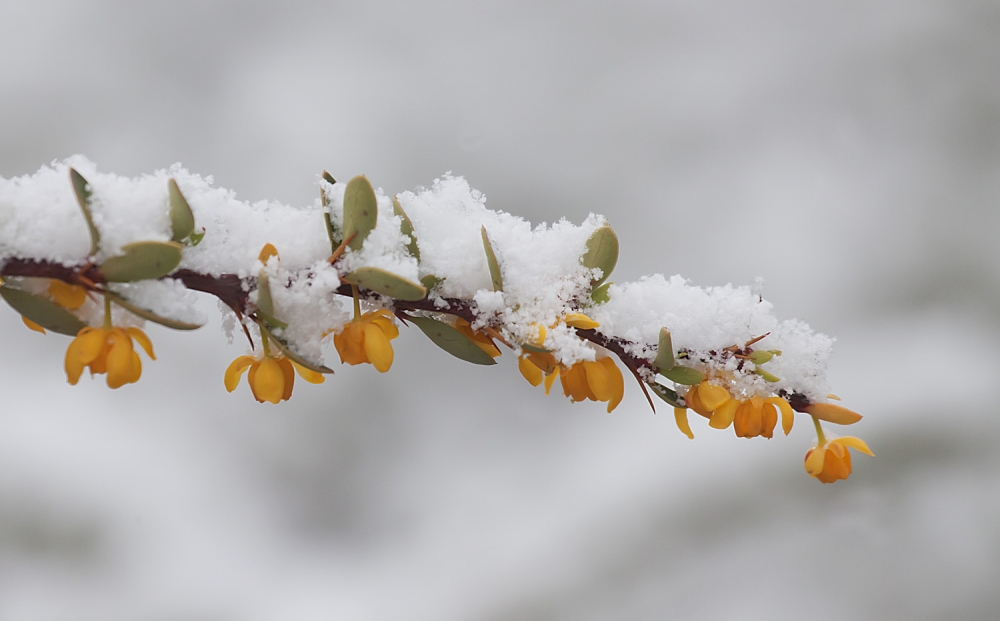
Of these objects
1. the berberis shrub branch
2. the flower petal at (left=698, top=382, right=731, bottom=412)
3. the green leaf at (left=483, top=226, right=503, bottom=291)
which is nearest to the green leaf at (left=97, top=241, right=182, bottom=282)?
the berberis shrub branch

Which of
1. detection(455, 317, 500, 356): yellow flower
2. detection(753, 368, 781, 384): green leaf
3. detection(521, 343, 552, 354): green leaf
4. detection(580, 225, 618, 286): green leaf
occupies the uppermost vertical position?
detection(580, 225, 618, 286): green leaf

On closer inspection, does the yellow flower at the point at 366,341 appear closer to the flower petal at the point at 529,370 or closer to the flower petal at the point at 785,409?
the flower petal at the point at 529,370

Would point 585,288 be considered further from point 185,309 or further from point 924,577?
point 924,577

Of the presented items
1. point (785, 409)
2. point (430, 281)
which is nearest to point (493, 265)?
point (430, 281)

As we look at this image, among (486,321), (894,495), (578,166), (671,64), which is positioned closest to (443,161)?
(578,166)

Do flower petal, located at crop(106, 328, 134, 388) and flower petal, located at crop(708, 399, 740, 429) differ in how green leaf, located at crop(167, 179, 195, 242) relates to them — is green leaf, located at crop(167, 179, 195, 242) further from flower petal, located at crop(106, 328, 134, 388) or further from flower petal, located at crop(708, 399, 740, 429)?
flower petal, located at crop(708, 399, 740, 429)

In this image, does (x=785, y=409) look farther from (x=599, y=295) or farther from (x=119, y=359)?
(x=119, y=359)
